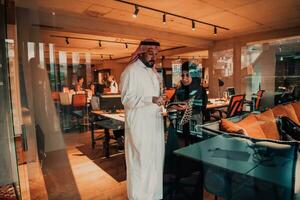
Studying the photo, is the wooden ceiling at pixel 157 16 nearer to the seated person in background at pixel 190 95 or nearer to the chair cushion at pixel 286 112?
the seated person in background at pixel 190 95

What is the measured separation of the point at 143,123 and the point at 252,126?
→ 131 cm

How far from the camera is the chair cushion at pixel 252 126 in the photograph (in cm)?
228

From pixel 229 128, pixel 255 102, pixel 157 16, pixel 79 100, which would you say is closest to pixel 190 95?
pixel 229 128

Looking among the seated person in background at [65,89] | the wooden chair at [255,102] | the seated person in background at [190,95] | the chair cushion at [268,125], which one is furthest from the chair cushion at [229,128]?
the seated person in background at [65,89]

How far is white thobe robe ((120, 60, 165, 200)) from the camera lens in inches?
71.0

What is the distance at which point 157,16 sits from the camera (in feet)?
12.6

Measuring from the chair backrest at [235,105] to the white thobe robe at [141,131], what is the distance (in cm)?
211

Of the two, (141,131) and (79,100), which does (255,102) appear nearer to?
(141,131)

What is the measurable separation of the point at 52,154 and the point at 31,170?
33.1 inches

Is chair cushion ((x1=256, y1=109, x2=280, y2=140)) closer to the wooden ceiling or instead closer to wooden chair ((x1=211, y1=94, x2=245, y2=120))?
wooden chair ((x1=211, y1=94, x2=245, y2=120))

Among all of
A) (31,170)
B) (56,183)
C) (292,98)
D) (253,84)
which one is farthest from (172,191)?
(253,84)

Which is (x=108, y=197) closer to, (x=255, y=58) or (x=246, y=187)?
(x=246, y=187)

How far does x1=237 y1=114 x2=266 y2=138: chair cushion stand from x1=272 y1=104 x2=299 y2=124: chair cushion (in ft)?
1.76

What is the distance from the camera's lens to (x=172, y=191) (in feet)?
7.41
